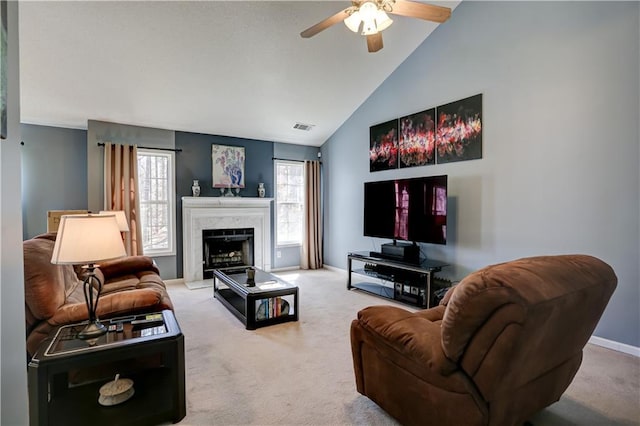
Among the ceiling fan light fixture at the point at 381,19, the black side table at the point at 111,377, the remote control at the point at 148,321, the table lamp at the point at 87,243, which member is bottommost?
the black side table at the point at 111,377

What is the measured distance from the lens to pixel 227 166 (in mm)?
5859

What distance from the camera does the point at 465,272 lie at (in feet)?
13.3

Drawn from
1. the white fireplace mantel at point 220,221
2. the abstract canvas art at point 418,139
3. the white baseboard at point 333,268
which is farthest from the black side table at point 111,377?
the white baseboard at point 333,268

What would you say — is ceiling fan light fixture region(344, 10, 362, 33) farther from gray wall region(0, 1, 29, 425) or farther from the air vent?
the air vent

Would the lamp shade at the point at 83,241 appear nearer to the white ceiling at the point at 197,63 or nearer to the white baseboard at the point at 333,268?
the white ceiling at the point at 197,63

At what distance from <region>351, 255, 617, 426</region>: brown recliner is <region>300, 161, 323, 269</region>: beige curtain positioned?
4665 mm

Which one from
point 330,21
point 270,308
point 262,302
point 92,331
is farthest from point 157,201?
point 330,21

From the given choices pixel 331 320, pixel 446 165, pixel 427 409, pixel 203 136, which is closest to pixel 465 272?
pixel 446 165

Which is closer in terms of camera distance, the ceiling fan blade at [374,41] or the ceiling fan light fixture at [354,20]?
the ceiling fan light fixture at [354,20]

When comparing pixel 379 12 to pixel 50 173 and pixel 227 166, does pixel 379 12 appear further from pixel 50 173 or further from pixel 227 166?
pixel 50 173

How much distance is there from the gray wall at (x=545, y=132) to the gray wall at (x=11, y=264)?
3.93 meters

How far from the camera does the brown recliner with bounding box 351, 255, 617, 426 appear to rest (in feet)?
4.32

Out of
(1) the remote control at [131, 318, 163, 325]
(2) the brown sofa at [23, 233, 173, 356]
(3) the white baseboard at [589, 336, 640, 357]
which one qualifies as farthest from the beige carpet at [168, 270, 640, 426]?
(2) the brown sofa at [23, 233, 173, 356]

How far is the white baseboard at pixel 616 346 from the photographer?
278cm
